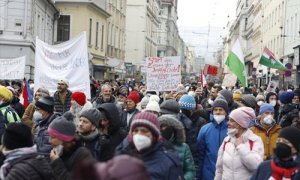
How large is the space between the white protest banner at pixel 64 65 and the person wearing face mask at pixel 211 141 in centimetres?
352

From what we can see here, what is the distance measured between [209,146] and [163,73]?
7860mm

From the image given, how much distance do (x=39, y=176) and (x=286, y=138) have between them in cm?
204

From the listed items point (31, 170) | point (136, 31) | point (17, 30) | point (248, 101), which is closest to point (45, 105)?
point (31, 170)

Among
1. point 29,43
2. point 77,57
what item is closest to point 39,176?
point 77,57

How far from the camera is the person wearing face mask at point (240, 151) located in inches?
248

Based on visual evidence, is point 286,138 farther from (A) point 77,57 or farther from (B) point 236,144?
(A) point 77,57

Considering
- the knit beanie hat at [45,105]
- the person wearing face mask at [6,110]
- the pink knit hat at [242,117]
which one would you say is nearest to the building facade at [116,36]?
the person wearing face mask at [6,110]

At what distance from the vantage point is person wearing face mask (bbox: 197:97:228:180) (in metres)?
7.73

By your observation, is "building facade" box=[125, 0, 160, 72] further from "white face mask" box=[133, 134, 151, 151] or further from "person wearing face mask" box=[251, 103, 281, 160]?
"white face mask" box=[133, 134, 151, 151]

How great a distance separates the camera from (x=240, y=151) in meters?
6.34

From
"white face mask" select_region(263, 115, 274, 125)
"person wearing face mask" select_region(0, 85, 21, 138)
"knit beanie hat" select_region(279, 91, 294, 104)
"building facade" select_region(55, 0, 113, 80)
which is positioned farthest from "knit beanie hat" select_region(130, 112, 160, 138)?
"building facade" select_region(55, 0, 113, 80)

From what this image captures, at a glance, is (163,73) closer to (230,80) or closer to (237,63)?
(237,63)

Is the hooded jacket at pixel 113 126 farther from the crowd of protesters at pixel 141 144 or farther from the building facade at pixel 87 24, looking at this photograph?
the building facade at pixel 87 24

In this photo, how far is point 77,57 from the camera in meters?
11.2
